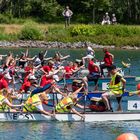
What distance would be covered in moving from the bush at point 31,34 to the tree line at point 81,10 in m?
10.2

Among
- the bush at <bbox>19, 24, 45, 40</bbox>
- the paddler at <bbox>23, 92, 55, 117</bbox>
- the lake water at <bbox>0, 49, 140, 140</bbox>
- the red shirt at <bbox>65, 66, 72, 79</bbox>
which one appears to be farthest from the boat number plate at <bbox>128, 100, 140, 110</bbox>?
the bush at <bbox>19, 24, 45, 40</bbox>

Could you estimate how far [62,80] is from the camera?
35.9 m

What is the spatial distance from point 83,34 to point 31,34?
5.86 m

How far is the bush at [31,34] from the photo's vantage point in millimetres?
71125

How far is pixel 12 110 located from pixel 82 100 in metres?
4.18

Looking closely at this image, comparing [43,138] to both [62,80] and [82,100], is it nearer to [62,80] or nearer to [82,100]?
[82,100]

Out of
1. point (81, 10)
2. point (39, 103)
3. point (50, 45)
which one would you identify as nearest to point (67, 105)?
point (39, 103)

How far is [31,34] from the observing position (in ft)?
234

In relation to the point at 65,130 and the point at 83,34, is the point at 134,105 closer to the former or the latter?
the point at 65,130

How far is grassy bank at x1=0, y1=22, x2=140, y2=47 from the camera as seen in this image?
230ft

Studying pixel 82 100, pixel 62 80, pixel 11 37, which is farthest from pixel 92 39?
pixel 82 100

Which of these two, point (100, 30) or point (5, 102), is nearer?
point (5, 102)

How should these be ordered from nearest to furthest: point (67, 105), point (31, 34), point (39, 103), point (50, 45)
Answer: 1. point (39, 103)
2. point (67, 105)
3. point (50, 45)
4. point (31, 34)

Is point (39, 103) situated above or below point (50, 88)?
below
